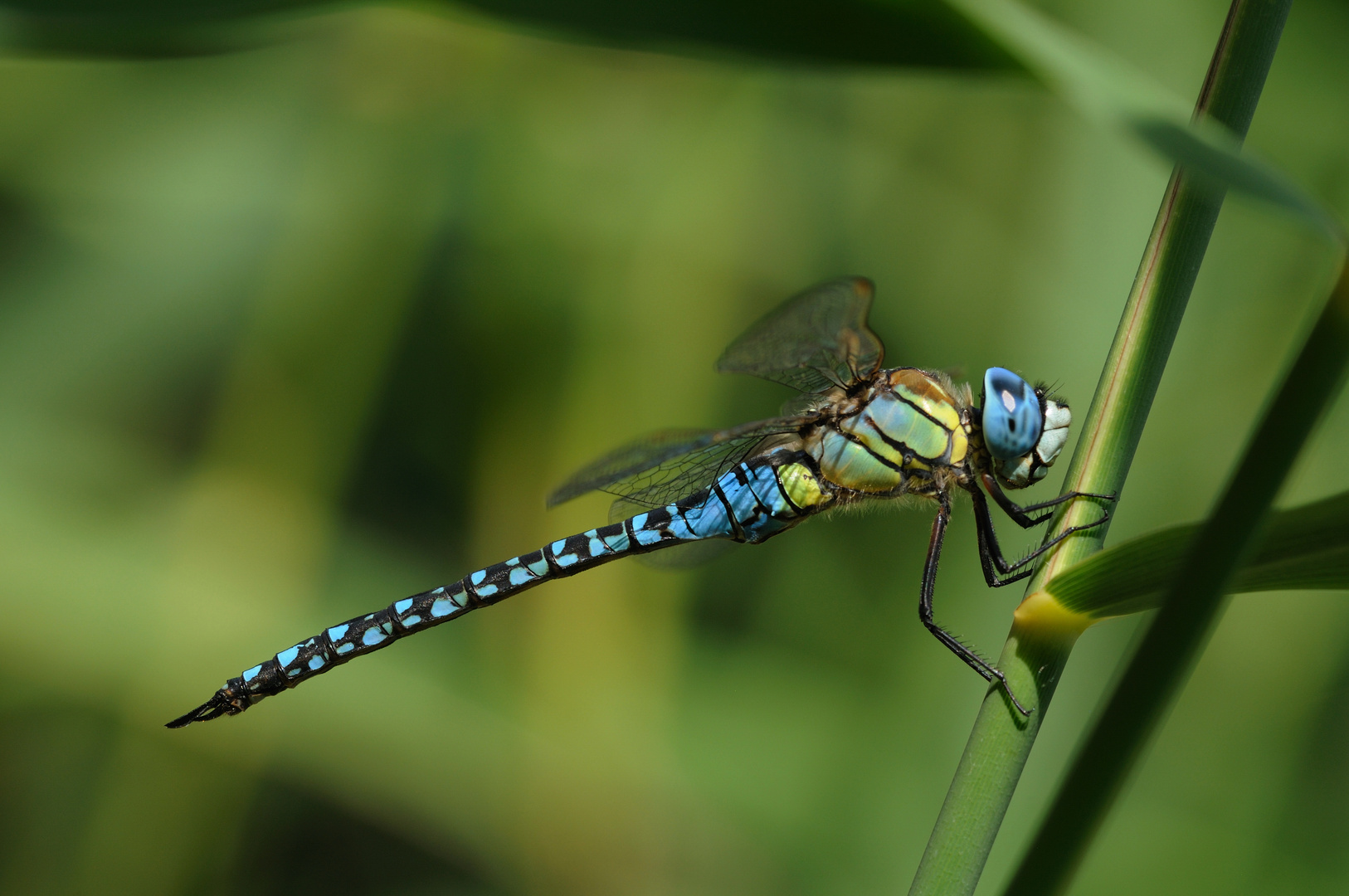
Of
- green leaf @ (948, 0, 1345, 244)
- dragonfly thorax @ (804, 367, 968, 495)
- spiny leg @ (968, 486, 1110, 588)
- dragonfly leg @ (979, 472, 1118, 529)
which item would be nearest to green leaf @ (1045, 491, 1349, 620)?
green leaf @ (948, 0, 1345, 244)

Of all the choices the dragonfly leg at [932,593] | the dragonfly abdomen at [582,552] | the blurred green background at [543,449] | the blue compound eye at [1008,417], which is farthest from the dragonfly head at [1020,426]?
the blurred green background at [543,449]

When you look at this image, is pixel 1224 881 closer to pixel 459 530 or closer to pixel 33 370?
pixel 459 530

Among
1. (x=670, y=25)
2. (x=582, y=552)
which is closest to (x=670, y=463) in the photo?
(x=582, y=552)

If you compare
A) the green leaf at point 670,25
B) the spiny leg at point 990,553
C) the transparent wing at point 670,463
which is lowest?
the green leaf at point 670,25

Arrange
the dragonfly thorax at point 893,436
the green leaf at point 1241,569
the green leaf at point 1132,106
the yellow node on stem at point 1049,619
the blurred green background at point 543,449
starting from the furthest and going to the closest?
the blurred green background at point 543,449 < the dragonfly thorax at point 893,436 < the yellow node on stem at point 1049,619 < the green leaf at point 1241,569 < the green leaf at point 1132,106

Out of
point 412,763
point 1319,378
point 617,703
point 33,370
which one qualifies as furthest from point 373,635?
point 1319,378

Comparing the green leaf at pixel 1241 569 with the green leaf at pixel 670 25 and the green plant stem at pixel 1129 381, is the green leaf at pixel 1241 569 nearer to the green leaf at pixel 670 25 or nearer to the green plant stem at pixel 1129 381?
the green plant stem at pixel 1129 381

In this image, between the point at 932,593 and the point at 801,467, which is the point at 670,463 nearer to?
the point at 801,467
